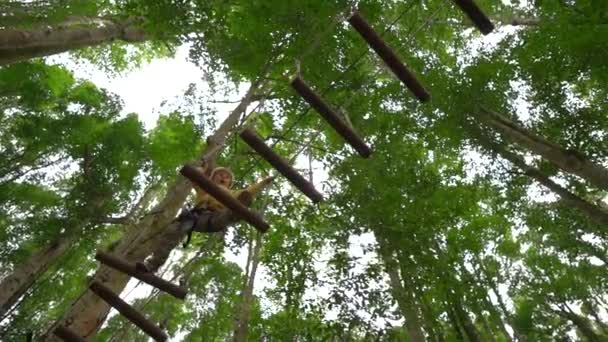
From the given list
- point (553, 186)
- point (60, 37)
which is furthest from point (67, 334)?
point (553, 186)

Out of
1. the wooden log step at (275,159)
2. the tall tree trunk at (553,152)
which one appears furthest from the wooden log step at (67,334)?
the tall tree trunk at (553,152)

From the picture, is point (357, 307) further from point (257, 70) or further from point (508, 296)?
point (508, 296)

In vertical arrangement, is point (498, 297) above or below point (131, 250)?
above

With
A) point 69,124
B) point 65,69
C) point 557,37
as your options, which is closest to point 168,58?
point 65,69

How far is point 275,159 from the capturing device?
3588 millimetres

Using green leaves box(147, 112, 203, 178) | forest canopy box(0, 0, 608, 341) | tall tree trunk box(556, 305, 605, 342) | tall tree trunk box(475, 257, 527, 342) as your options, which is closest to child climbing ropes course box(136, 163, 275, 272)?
forest canopy box(0, 0, 608, 341)

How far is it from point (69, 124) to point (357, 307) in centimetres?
824

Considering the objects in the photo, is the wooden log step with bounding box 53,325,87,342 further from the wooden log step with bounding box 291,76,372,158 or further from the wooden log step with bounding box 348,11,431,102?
the wooden log step with bounding box 348,11,431,102

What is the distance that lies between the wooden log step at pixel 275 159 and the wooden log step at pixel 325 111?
0.49 meters

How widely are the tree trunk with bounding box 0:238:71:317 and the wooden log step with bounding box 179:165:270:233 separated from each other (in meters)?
6.73

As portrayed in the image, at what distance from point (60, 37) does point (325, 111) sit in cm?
779

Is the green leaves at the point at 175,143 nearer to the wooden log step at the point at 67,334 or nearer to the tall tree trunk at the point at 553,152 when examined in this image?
the tall tree trunk at the point at 553,152

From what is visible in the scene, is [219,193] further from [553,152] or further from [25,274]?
[25,274]

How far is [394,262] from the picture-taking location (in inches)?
262
